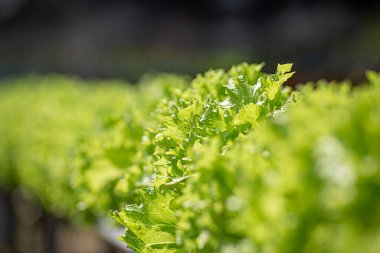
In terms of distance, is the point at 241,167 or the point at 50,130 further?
the point at 50,130

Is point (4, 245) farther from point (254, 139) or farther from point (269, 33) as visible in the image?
point (269, 33)

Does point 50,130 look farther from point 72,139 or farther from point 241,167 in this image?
point 241,167

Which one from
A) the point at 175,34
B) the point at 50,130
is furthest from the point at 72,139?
the point at 175,34

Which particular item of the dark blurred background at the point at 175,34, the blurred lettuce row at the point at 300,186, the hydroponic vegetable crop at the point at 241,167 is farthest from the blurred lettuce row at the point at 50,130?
the dark blurred background at the point at 175,34

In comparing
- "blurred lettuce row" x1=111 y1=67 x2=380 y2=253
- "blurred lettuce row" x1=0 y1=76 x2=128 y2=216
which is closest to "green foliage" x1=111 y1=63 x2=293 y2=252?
"blurred lettuce row" x1=111 y1=67 x2=380 y2=253

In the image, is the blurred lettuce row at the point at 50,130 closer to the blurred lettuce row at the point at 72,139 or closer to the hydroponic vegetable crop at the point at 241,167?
the blurred lettuce row at the point at 72,139

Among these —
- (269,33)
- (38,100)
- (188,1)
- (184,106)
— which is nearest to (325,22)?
(269,33)
